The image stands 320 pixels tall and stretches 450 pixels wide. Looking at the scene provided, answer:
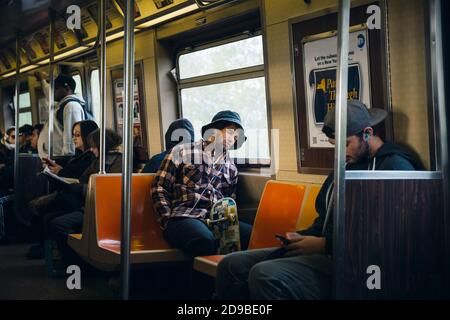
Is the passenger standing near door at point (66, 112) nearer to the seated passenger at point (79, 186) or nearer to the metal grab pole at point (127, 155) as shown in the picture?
the seated passenger at point (79, 186)

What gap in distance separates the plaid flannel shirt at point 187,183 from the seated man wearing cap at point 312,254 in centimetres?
96

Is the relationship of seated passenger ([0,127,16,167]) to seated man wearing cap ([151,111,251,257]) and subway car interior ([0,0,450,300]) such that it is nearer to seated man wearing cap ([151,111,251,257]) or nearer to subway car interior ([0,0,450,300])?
subway car interior ([0,0,450,300])

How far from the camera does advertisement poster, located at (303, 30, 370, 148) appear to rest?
3.88 meters

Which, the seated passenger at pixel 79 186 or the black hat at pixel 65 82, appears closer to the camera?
the seated passenger at pixel 79 186

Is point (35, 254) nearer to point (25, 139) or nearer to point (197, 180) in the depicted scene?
point (197, 180)

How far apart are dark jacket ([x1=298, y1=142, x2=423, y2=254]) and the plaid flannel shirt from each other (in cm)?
108

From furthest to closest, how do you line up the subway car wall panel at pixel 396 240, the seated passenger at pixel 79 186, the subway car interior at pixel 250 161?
1. the seated passenger at pixel 79 186
2. the subway car interior at pixel 250 161
3. the subway car wall panel at pixel 396 240

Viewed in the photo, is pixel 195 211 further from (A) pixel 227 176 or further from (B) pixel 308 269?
(B) pixel 308 269

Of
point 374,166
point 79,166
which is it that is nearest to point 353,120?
point 374,166

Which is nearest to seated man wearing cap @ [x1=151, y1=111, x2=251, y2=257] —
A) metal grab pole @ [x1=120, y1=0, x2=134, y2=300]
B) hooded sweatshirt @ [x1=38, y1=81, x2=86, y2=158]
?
metal grab pole @ [x1=120, y1=0, x2=134, y2=300]

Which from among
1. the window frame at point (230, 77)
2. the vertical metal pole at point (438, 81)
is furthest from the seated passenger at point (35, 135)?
the vertical metal pole at point (438, 81)

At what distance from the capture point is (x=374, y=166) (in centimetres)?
319

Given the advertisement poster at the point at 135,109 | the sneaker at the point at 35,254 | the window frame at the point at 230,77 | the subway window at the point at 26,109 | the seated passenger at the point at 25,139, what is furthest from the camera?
the subway window at the point at 26,109

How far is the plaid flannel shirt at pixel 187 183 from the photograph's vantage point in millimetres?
4324
